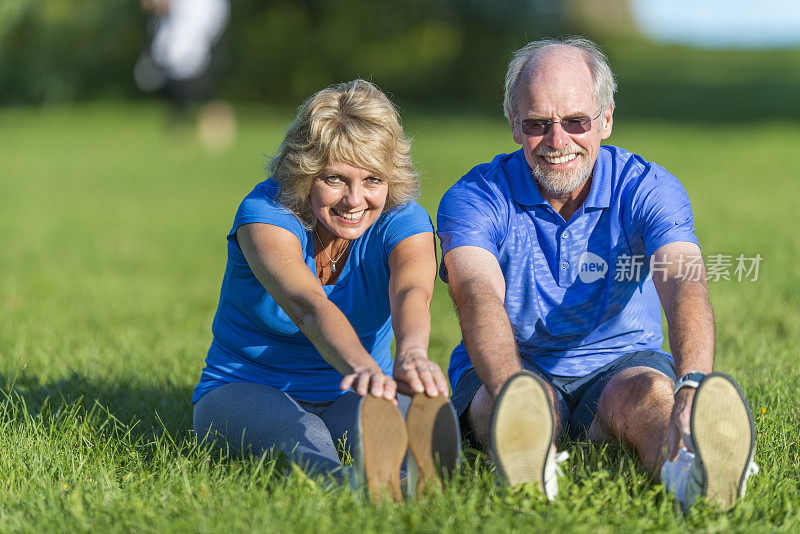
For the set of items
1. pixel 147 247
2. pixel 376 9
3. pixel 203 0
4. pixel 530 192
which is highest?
pixel 376 9

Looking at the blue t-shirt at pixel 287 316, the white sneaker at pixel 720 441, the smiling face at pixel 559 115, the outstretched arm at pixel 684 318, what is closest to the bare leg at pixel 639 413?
the outstretched arm at pixel 684 318

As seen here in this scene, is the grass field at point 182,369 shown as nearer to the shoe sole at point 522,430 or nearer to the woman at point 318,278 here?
the shoe sole at point 522,430

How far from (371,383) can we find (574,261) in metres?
1.14

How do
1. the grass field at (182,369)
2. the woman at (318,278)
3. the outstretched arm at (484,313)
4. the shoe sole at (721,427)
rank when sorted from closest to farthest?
the shoe sole at (721,427) < the grass field at (182,369) < the outstretched arm at (484,313) < the woman at (318,278)

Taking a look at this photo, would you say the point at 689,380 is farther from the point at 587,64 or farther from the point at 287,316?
the point at 287,316

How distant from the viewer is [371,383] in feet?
9.71

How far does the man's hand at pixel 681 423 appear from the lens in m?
2.92

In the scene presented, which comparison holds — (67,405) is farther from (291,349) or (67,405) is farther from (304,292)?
(304,292)

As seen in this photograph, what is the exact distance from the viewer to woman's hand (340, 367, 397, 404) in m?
2.91

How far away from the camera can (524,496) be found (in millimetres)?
2926

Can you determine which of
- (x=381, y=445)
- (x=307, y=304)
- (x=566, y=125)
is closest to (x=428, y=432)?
(x=381, y=445)

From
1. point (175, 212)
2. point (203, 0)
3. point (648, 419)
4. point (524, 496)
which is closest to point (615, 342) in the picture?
point (648, 419)

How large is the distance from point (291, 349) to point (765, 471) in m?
1.79

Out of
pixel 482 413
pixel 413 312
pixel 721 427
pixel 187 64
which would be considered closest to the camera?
pixel 721 427
